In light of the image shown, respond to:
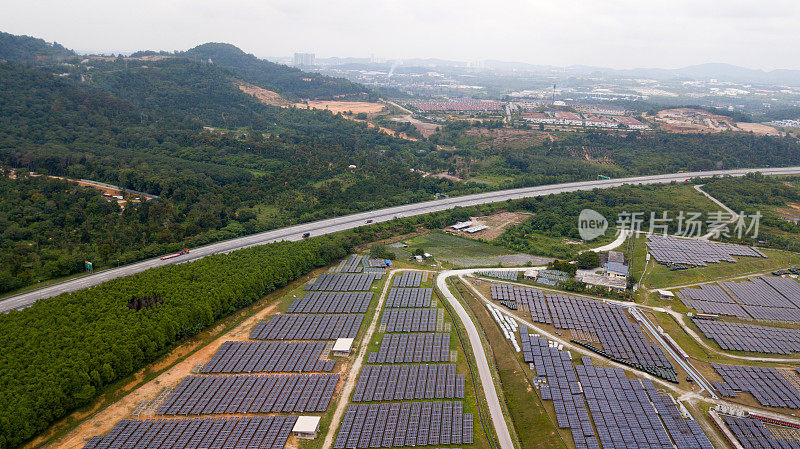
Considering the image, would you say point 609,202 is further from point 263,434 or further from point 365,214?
point 263,434

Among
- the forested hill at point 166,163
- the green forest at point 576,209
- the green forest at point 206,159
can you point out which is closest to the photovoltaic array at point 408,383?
the green forest at point 576,209

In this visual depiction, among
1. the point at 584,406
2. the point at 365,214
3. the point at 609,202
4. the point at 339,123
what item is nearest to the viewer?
the point at 584,406

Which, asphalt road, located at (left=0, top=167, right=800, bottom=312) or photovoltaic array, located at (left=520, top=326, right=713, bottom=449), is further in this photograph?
asphalt road, located at (left=0, top=167, right=800, bottom=312)

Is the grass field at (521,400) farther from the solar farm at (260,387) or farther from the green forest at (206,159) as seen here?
the green forest at (206,159)

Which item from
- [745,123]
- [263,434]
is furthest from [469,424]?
[745,123]

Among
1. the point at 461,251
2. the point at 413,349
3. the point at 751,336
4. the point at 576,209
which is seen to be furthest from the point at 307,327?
the point at 576,209

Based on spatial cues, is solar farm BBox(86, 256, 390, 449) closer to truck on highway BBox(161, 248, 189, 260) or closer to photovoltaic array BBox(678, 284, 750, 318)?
truck on highway BBox(161, 248, 189, 260)

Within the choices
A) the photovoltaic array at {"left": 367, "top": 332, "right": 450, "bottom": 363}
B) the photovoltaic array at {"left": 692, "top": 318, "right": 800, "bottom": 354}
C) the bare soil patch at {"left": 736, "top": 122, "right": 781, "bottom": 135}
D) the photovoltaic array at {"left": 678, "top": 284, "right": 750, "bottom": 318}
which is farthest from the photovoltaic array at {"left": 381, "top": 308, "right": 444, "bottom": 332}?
the bare soil patch at {"left": 736, "top": 122, "right": 781, "bottom": 135}
